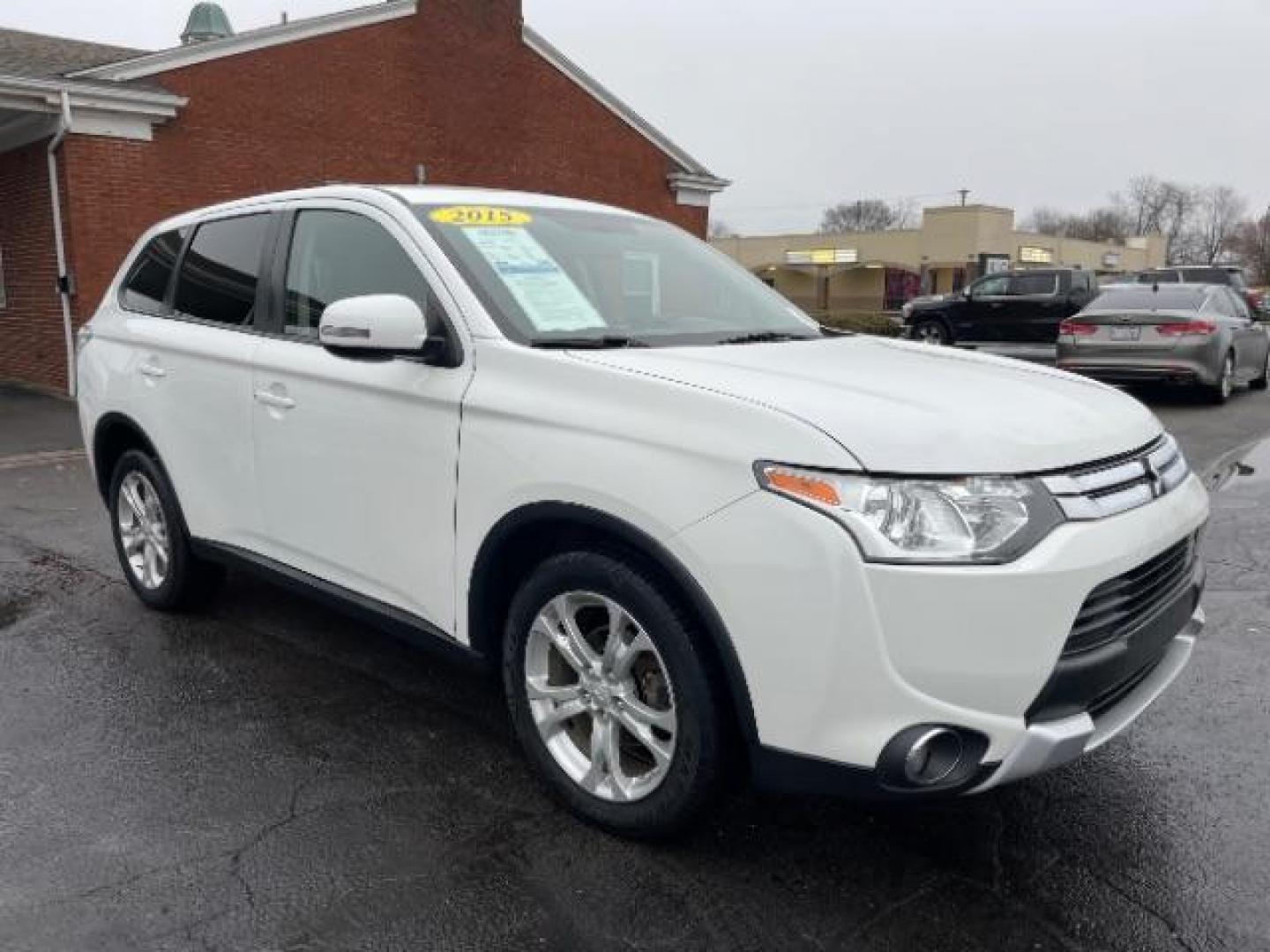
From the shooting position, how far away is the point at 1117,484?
102 inches

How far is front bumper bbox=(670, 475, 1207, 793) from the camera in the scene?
2223 millimetres

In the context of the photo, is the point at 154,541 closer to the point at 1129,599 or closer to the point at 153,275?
the point at 153,275

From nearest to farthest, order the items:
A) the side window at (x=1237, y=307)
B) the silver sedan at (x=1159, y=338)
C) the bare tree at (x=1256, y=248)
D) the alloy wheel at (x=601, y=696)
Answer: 1. the alloy wheel at (x=601, y=696)
2. the silver sedan at (x=1159, y=338)
3. the side window at (x=1237, y=307)
4. the bare tree at (x=1256, y=248)

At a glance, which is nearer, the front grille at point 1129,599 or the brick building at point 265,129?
the front grille at point 1129,599

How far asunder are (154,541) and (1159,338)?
36.5 ft

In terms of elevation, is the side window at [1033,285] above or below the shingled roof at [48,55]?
below

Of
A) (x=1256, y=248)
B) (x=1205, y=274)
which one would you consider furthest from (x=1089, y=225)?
(x=1205, y=274)

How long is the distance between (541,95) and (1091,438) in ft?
50.8

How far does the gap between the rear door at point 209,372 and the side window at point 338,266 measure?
225 mm

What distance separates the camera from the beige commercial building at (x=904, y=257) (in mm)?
49406

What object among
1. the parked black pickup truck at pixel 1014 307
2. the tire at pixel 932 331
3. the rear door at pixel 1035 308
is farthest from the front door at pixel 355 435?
the tire at pixel 932 331

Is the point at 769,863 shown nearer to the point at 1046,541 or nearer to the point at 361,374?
the point at 1046,541

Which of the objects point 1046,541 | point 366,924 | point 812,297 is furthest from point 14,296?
point 812,297

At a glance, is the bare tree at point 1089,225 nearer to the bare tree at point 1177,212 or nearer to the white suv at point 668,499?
the bare tree at point 1177,212
